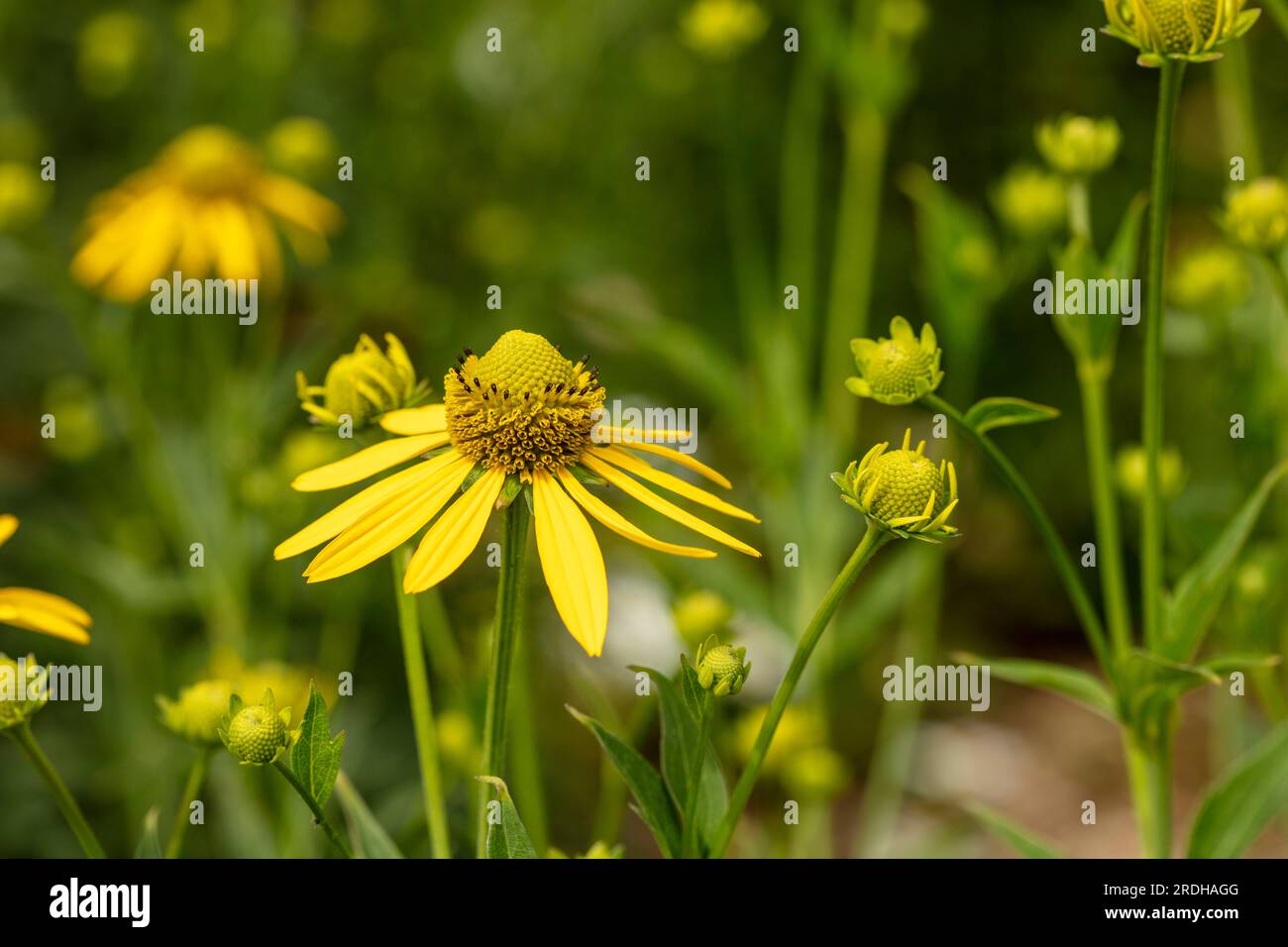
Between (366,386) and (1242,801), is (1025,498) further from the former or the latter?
(366,386)

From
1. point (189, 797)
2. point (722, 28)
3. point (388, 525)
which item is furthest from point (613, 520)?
point (722, 28)

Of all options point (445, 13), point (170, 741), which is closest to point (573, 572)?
point (170, 741)

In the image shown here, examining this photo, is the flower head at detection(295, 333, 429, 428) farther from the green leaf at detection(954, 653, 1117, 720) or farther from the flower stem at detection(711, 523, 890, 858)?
the green leaf at detection(954, 653, 1117, 720)

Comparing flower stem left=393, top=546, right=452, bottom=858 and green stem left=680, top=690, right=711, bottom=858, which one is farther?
flower stem left=393, top=546, right=452, bottom=858

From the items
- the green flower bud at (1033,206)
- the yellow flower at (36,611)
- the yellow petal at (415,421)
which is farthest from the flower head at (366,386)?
the green flower bud at (1033,206)

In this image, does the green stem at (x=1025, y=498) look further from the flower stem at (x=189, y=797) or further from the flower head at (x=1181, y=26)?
the flower stem at (x=189, y=797)

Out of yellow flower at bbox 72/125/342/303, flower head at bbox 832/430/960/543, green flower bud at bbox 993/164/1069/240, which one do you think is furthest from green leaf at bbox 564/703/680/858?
yellow flower at bbox 72/125/342/303

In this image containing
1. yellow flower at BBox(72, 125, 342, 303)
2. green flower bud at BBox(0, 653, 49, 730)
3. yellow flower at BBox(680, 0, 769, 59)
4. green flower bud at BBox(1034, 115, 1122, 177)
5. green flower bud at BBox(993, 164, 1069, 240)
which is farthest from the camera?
yellow flower at BBox(72, 125, 342, 303)
